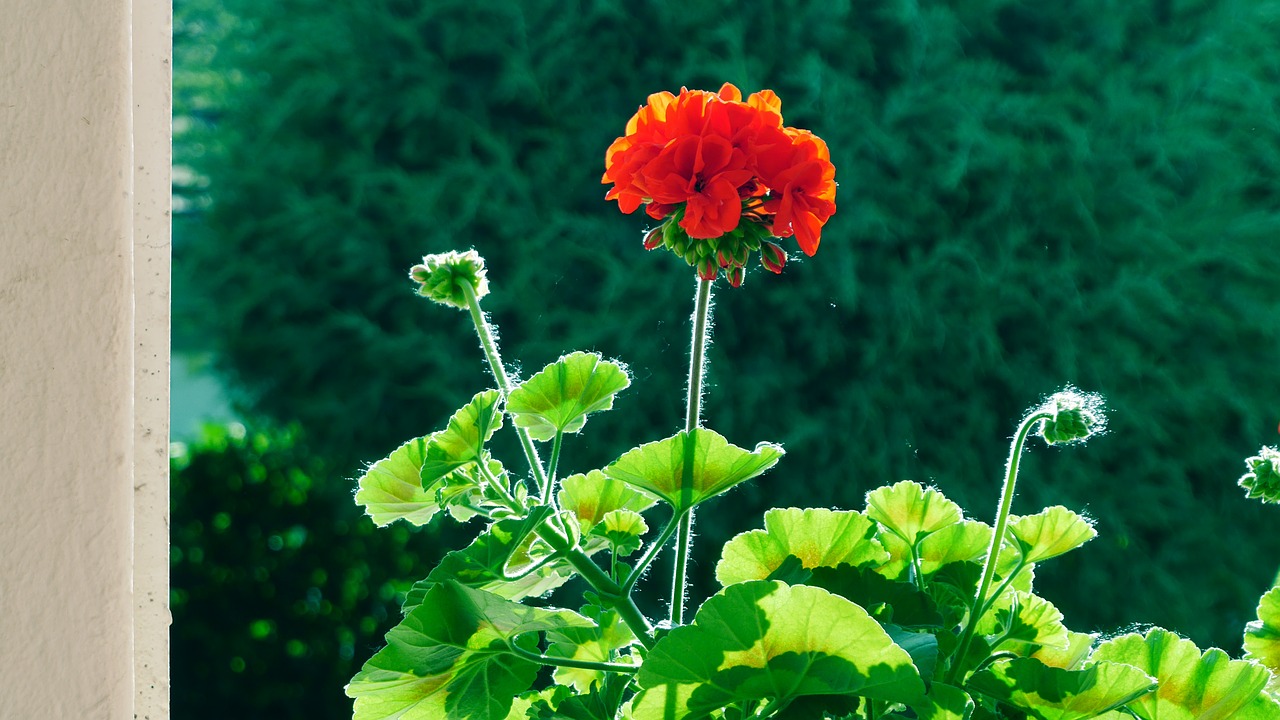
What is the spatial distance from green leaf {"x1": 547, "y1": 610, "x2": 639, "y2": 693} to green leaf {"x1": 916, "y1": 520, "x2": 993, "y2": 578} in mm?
192

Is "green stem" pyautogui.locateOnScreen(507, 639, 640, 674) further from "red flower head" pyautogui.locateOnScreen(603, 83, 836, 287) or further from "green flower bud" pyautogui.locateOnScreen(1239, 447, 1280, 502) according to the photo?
"green flower bud" pyautogui.locateOnScreen(1239, 447, 1280, 502)

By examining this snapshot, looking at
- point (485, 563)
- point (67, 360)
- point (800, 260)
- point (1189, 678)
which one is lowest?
point (1189, 678)

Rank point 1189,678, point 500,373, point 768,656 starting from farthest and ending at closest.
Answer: point 500,373, point 1189,678, point 768,656

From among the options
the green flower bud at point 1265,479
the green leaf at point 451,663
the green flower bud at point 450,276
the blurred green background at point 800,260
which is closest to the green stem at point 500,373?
the green flower bud at point 450,276

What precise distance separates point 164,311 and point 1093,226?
9.37 ft

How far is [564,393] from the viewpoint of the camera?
2.16 ft

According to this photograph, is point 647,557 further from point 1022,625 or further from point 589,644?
point 1022,625

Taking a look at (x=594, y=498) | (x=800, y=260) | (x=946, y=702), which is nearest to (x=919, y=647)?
(x=946, y=702)

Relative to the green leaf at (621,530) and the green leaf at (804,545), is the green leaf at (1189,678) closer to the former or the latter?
the green leaf at (804,545)

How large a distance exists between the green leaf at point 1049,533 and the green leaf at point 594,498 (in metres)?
0.23

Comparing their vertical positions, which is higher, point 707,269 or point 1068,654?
point 707,269

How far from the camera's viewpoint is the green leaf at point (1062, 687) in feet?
1.82

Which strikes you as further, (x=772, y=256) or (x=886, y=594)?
(x=772, y=256)

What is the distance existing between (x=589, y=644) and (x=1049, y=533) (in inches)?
11.2
